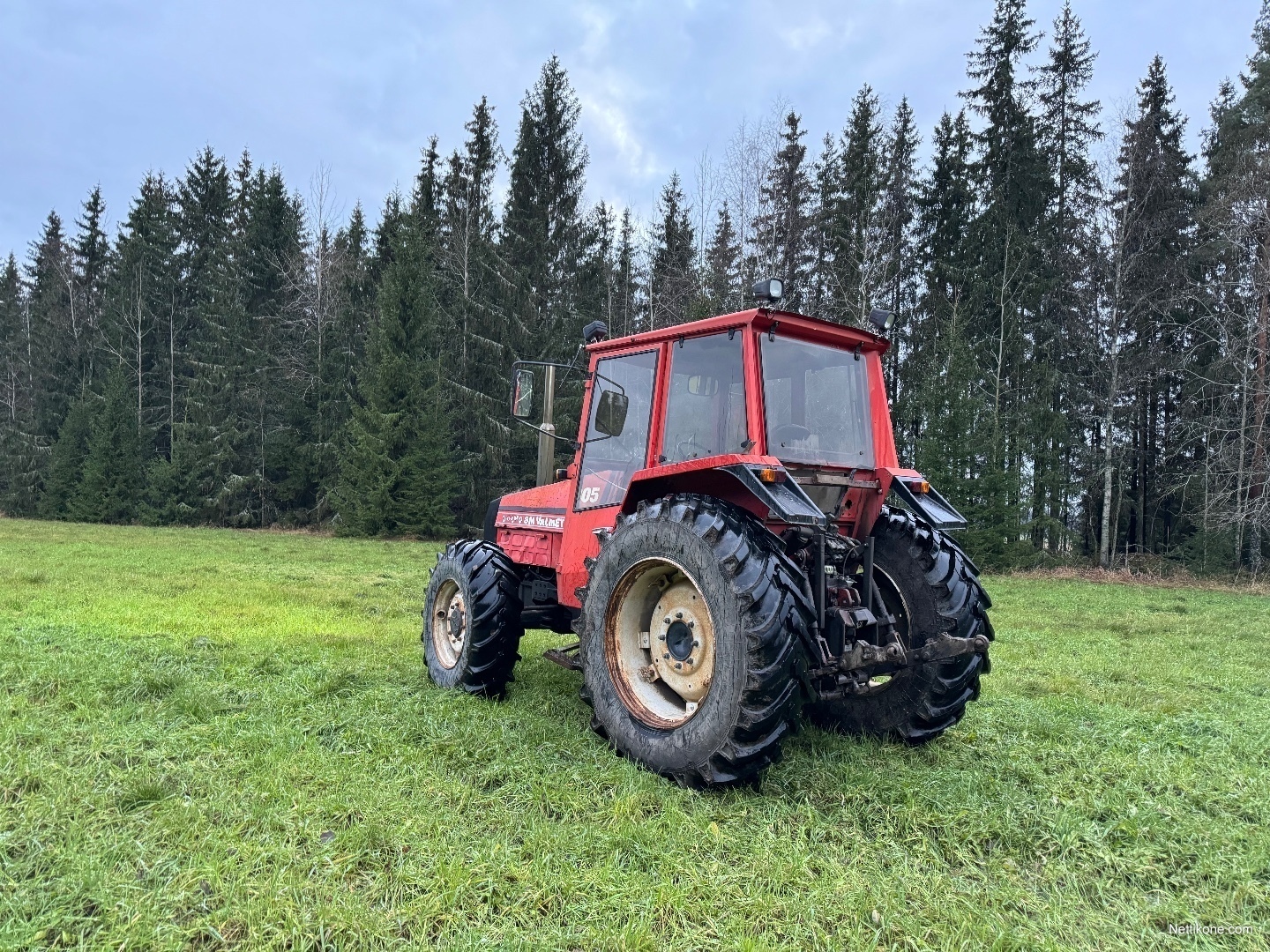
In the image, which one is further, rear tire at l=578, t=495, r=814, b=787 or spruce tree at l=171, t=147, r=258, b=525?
spruce tree at l=171, t=147, r=258, b=525

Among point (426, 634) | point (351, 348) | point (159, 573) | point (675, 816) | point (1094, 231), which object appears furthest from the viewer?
point (351, 348)

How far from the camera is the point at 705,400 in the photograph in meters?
3.91

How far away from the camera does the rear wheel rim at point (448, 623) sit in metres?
5.06

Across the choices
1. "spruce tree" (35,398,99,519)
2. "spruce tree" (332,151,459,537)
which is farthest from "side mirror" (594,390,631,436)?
"spruce tree" (35,398,99,519)

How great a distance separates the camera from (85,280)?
108 feet

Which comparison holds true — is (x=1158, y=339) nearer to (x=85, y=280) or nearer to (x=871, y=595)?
(x=871, y=595)

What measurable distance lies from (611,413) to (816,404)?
123cm

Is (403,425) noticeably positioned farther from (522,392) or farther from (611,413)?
(611,413)

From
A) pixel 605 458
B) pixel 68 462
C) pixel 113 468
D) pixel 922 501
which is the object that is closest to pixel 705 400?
pixel 605 458

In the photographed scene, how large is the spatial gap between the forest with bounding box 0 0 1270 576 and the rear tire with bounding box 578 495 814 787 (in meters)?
14.3

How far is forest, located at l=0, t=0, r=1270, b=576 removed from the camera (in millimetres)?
17547

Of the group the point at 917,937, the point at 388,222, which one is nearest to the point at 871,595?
the point at 917,937

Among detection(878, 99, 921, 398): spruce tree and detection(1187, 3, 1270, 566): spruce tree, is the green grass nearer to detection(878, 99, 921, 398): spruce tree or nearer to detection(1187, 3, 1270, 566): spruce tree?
detection(1187, 3, 1270, 566): spruce tree

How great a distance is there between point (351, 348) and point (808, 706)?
984 inches
